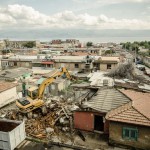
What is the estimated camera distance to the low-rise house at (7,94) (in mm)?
26734

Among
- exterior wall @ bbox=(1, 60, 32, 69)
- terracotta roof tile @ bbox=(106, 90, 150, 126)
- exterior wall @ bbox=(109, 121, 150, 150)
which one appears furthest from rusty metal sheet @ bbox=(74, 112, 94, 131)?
exterior wall @ bbox=(1, 60, 32, 69)

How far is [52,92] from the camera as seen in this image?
31906 millimetres

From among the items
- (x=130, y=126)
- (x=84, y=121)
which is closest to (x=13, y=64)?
(x=84, y=121)

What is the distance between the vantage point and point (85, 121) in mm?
19422

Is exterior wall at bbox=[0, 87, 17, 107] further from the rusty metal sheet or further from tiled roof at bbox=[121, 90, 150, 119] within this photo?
tiled roof at bbox=[121, 90, 150, 119]

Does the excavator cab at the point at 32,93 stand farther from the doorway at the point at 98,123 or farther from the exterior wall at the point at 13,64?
the exterior wall at the point at 13,64

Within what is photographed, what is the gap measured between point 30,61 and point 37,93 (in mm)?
23025

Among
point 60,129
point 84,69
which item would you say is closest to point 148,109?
point 60,129

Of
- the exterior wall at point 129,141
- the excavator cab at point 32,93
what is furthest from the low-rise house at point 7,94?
the exterior wall at point 129,141

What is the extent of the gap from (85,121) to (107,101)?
2.94 metres

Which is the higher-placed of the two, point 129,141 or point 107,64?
point 107,64

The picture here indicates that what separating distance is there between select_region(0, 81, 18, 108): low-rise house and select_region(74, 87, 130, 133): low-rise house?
1200 cm

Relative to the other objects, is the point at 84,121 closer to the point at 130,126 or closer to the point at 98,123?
the point at 98,123

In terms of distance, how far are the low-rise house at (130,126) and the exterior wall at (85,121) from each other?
1616 millimetres
